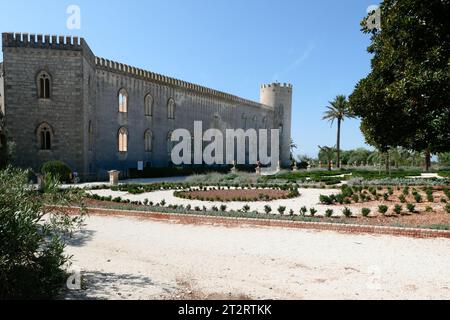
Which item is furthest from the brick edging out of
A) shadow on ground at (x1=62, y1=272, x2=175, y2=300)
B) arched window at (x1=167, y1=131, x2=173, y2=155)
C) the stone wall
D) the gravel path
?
arched window at (x1=167, y1=131, x2=173, y2=155)

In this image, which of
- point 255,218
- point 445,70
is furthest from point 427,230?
point 445,70

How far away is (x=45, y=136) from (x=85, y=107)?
3.25 meters

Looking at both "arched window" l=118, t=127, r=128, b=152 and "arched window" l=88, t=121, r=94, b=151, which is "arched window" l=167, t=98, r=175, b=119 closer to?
"arched window" l=118, t=127, r=128, b=152

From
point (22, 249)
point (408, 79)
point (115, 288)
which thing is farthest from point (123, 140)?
point (22, 249)

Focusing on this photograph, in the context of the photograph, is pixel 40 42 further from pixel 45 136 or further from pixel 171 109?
pixel 171 109

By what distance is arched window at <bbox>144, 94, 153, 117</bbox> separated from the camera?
3300 centimetres

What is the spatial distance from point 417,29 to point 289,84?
4325cm

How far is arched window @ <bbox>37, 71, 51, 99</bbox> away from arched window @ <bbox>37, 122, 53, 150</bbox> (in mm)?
1894

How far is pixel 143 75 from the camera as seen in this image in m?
32.5

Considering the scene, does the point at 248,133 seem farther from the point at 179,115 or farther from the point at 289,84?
the point at 179,115

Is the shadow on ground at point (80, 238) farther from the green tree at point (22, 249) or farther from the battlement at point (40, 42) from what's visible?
the battlement at point (40, 42)

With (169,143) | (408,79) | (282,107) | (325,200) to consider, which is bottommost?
(325,200)

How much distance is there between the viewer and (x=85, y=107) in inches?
969

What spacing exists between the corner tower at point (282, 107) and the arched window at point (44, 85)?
3545cm
